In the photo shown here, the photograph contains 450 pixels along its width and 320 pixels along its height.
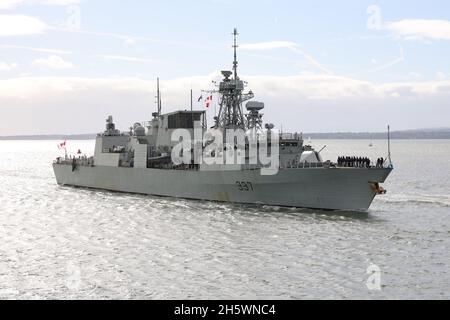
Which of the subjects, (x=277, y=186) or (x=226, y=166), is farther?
(x=226, y=166)

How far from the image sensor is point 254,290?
685 inches

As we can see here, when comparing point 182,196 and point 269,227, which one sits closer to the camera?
point 269,227

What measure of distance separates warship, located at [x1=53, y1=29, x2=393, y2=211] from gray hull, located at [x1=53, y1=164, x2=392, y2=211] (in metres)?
Result: 0.05

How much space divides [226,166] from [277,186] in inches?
155

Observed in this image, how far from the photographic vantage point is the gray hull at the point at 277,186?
30969mm

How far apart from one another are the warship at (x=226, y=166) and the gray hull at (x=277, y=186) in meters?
0.05

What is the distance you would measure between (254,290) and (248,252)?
16.8 feet

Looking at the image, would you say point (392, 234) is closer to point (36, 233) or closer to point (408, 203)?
point (408, 203)

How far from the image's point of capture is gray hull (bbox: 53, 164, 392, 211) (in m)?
31.0

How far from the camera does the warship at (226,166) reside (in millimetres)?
31406

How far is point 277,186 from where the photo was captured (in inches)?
1307

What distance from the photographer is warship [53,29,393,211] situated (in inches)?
1236

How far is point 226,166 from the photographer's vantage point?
35406 mm
